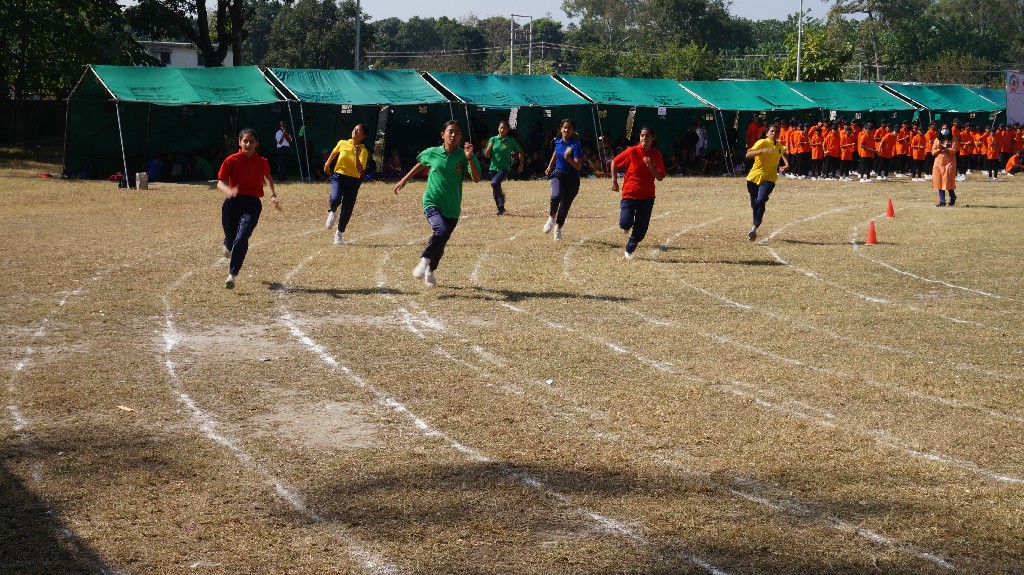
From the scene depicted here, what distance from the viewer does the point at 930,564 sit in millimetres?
5180

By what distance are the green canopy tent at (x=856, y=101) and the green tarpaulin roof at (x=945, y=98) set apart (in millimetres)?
1046

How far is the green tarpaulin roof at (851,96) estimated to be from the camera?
129 ft

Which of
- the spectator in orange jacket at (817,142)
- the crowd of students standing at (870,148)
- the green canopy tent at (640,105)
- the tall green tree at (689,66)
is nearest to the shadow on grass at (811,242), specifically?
the crowd of students standing at (870,148)

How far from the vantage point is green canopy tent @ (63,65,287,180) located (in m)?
28.1

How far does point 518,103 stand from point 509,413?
25.4 meters

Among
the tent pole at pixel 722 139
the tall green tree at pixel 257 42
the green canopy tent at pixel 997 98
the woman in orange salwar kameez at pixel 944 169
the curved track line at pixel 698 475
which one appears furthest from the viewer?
the tall green tree at pixel 257 42

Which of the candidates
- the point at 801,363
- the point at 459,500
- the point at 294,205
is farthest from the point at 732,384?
the point at 294,205

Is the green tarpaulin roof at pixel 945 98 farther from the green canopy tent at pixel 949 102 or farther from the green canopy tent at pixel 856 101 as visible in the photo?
the green canopy tent at pixel 856 101

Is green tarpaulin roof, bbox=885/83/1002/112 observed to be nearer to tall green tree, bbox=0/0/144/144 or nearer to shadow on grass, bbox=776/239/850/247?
shadow on grass, bbox=776/239/850/247

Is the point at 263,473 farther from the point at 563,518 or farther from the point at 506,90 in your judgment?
the point at 506,90

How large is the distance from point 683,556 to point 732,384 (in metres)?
3.41

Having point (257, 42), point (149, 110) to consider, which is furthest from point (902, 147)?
point (257, 42)

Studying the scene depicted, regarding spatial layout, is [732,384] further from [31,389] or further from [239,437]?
[31,389]

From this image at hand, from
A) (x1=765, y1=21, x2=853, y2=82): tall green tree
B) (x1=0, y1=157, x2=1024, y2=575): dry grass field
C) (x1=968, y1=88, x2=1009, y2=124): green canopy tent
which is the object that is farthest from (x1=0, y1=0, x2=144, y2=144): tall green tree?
(x1=968, y1=88, x2=1009, y2=124): green canopy tent
